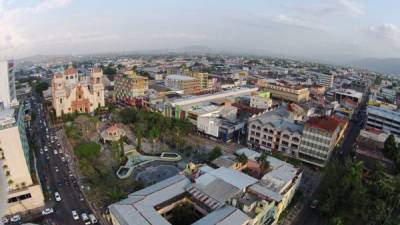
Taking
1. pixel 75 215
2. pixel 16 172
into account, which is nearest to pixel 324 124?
pixel 75 215

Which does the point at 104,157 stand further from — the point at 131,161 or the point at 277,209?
the point at 277,209

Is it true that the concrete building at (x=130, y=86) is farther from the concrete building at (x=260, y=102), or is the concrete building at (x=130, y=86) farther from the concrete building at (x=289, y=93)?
the concrete building at (x=289, y=93)

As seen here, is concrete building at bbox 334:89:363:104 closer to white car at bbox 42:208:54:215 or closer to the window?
white car at bbox 42:208:54:215

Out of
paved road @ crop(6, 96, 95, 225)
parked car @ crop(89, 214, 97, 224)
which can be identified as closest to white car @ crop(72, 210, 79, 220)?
paved road @ crop(6, 96, 95, 225)

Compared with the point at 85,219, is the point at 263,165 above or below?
above

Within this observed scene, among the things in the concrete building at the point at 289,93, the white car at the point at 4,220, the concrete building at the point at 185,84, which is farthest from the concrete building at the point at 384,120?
the white car at the point at 4,220

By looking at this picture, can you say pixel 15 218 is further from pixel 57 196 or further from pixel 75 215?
pixel 75 215

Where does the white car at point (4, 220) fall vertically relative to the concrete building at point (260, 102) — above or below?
below
